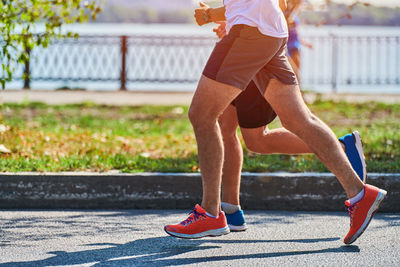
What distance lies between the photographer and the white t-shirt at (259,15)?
3910 mm

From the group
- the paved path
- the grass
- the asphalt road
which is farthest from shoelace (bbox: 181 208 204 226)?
the paved path

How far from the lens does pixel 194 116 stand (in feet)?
13.1

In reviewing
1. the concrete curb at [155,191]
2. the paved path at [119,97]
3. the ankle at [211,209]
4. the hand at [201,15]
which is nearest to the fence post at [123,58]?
the paved path at [119,97]

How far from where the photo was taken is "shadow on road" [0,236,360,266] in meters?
3.83

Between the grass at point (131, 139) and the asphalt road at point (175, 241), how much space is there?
739 mm

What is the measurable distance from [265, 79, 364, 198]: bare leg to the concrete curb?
4.84 feet

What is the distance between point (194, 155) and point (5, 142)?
5.90 feet

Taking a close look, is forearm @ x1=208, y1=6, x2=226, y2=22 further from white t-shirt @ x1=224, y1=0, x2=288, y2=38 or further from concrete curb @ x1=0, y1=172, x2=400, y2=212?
concrete curb @ x1=0, y1=172, x2=400, y2=212

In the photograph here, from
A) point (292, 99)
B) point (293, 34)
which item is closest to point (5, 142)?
point (292, 99)

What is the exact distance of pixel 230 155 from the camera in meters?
4.49

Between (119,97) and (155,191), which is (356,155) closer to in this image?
(155,191)

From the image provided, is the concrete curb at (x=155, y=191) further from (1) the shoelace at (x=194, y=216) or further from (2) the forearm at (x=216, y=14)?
(2) the forearm at (x=216, y=14)

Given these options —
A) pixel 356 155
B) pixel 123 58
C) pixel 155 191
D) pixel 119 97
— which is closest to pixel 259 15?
pixel 356 155

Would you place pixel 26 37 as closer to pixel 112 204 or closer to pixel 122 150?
pixel 122 150
